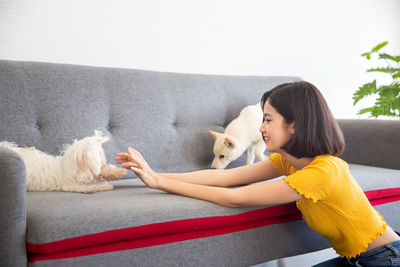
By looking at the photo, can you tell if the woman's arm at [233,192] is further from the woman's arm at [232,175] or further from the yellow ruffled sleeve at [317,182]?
the woman's arm at [232,175]

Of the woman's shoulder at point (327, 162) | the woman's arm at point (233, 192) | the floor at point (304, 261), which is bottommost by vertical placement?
the floor at point (304, 261)

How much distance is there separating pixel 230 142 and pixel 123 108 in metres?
0.56

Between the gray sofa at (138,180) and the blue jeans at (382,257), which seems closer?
the gray sofa at (138,180)

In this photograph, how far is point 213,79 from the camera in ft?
6.63

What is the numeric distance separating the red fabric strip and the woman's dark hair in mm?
252

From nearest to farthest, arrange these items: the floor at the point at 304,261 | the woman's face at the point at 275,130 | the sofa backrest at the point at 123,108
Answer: the woman's face at the point at 275,130 < the sofa backrest at the point at 123,108 < the floor at the point at 304,261

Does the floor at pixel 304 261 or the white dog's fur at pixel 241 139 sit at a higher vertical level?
the white dog's fur at pixel 241 139

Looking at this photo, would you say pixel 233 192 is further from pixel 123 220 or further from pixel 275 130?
pixel 123 220

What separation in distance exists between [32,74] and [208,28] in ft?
4.52

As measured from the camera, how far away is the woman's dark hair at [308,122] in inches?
44.7

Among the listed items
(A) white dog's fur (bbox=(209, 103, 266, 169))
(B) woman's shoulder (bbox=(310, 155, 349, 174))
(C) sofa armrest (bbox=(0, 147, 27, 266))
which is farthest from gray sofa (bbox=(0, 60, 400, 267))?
(B) woman's shoulder (bbox=(310, 155, 349, 174))

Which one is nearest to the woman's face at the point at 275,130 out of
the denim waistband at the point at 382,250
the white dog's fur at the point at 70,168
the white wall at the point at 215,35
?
the denim waistband at the point at 382,250

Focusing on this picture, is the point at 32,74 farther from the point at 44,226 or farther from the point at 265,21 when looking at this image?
the point at 265,21

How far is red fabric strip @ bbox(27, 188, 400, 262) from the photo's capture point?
0.92 m
